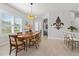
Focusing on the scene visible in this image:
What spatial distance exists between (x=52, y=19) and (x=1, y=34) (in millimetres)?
5125

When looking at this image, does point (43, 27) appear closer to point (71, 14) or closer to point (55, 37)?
point (55, 37)

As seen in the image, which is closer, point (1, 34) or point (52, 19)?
point (1, 34)

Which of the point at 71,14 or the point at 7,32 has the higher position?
the point at 71,14

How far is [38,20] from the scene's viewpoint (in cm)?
1530

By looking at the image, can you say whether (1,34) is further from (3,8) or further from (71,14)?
(71,14)

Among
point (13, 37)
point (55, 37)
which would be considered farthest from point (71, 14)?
point (13, 37)

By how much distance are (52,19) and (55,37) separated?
174 centimetres

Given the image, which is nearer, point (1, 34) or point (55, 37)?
point (1, 34)

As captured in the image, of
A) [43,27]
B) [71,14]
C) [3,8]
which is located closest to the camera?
[3,8]

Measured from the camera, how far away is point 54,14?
9.80 metres

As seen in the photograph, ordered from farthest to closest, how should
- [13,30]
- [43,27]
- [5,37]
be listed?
1. [43,27]
2. [13,30]
3. [5,37]

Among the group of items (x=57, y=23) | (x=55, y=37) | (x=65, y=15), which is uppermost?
(x=65, y=15)

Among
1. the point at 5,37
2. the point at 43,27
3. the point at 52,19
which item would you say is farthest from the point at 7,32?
the point at 43,27

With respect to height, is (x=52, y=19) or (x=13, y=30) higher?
(x=52, y=19)
